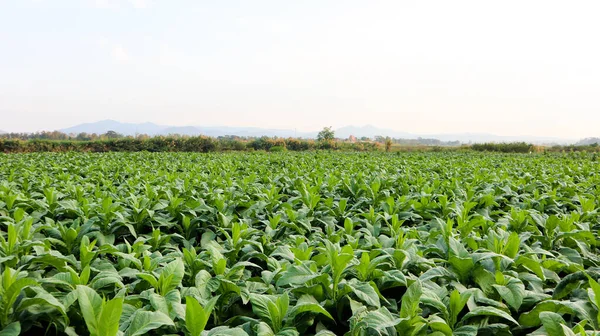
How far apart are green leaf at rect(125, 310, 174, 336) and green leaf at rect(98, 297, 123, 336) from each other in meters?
0.09

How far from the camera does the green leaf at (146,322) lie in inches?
55.5

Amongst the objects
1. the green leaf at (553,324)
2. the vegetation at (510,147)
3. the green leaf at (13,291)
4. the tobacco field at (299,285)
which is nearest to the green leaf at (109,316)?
the tobacco field at (299,285)

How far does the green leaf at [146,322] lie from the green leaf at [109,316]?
94 millimetres

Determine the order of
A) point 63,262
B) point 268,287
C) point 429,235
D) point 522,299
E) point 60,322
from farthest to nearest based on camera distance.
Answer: point 429,235
point 63,262
point 268,287
point 522,299
point 60,322

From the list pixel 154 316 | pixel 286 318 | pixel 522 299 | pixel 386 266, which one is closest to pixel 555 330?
pixel 522 299

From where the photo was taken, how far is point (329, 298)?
6.15ft

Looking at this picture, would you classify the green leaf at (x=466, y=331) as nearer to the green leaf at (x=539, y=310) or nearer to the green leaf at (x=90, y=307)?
the green leaf at (x=539, y=310)

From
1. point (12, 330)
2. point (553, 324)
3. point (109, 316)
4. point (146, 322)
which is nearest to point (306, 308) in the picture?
point (146, 322)

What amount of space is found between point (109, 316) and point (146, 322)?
0.52 feet

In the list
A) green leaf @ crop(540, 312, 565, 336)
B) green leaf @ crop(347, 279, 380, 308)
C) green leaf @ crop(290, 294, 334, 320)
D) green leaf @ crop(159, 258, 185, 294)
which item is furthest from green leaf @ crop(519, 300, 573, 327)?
green leaf @ crop(159, 258, 185, 294)

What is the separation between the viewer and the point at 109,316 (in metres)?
1.33

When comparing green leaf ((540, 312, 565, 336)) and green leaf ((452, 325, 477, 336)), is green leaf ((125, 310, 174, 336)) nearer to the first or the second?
green leaf ((452, 325, 477, 336))

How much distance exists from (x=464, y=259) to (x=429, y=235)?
2.84ft

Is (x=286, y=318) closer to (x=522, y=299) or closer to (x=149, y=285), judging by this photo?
(x=149, y=285)
